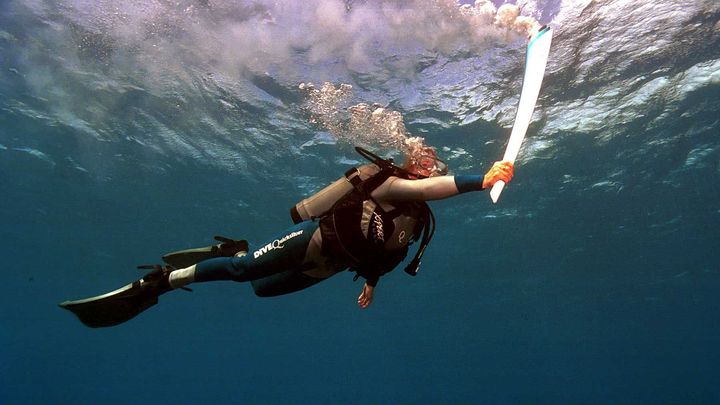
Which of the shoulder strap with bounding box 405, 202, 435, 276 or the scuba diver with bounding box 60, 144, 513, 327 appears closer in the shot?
the scuba diver with bounding box 60, 144, 513, 327

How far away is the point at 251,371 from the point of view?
141 m

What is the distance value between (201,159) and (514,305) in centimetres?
4176

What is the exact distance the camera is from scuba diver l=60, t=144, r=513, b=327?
417cm

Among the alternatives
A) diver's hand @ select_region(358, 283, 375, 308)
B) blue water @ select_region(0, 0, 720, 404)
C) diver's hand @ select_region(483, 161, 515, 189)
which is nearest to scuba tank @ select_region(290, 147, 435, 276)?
diver's hand @ select_region(358, 283, 375, 308)

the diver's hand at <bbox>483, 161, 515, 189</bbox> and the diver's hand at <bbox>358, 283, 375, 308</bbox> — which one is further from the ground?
the diver's hand at <bbox>483, 161, 515, 189</bbox>

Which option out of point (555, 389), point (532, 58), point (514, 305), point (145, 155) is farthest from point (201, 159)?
point (555, 389)

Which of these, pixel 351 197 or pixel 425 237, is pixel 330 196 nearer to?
pixel 351 197

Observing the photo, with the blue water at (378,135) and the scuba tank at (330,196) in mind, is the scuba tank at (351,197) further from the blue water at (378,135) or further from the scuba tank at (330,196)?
the blue water at (378,135)

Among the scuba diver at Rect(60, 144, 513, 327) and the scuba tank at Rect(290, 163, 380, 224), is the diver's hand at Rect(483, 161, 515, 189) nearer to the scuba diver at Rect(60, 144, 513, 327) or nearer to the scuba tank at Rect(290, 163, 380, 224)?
the scuba diver at Rect(60, 144, 513, 327)

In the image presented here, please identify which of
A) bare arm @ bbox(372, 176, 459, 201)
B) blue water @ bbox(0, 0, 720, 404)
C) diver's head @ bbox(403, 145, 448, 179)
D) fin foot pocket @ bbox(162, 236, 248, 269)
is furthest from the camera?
blue water @ bbox(0, 0, 720, 404)

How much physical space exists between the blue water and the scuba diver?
7248 millimetres

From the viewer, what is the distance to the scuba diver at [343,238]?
4172mm

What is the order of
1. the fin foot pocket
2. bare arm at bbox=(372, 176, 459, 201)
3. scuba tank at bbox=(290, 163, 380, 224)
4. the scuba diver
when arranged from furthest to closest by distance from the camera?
the fin foot pocket → scuba tank at bbox=(290, 163, 380, 224) → the scuba diver → bare arm at bbox=(372, 176, 459, 201)

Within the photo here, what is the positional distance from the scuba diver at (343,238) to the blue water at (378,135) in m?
7.25
